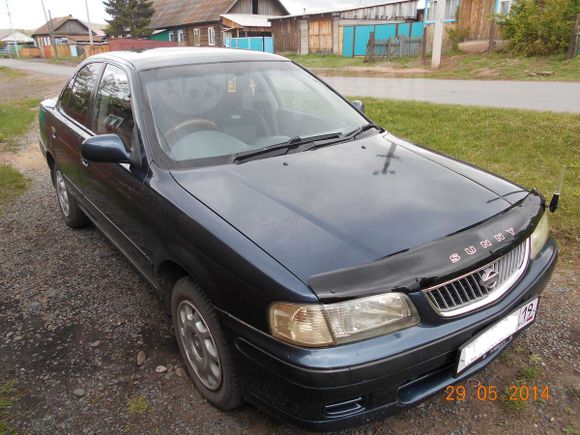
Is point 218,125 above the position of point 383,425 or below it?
above

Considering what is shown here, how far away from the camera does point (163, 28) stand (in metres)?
45.2

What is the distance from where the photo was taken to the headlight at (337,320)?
5.58 feet

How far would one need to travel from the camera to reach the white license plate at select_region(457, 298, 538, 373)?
1913mm

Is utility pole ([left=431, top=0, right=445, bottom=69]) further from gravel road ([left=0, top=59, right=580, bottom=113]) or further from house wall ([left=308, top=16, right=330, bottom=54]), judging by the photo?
house wall ([left=308, top=16, right=330, bottom=54])

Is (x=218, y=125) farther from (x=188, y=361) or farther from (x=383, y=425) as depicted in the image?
(x=383, y=425)

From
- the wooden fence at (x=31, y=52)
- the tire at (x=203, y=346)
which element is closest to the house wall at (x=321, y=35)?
the tire at (x=203, y=346)

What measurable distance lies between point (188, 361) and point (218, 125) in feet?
4.71

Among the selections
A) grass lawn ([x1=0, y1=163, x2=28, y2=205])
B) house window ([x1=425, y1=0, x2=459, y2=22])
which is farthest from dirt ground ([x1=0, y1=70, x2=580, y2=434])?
house window ([x1=425, y1=0, x2=459, y2=22])

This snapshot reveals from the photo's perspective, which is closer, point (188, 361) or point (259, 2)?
point (188, 361)

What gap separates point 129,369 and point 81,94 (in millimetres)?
2444

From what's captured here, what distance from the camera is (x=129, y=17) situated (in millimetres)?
45031

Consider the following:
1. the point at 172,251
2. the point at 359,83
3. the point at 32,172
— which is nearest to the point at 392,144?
the point at 172,251

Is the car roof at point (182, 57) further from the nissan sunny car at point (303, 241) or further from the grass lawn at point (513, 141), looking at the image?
the grass lawn at point (513, 141)

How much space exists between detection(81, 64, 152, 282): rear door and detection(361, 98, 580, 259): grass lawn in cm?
324
